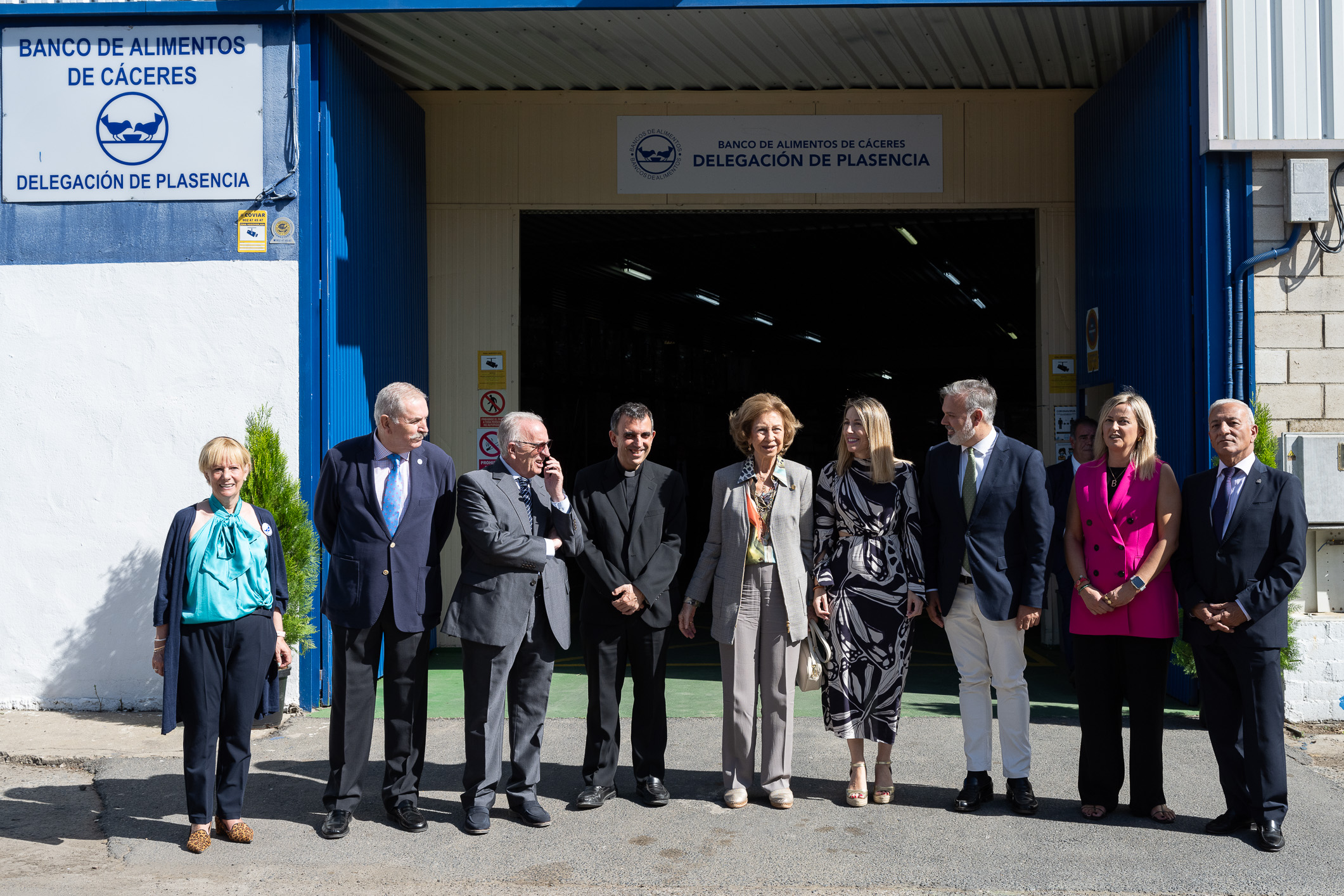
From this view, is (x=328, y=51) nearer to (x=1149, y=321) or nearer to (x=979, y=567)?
(x=979, y=567)

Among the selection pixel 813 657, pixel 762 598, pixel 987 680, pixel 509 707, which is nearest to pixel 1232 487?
pixel 987 680

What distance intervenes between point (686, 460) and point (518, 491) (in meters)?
14.9

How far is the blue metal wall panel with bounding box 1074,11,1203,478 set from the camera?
6.59m

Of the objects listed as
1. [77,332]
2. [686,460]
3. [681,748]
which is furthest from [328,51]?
[686,460]

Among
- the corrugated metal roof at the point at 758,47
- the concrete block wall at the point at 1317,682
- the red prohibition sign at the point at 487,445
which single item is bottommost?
the concrete block wall at the point at 1317,682

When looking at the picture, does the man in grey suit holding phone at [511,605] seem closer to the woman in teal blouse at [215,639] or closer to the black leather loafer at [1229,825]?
the woman in teal blouse at [215,639]

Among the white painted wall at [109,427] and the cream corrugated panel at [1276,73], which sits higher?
the cream corrugated panel at [1276,73]

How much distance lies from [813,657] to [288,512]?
11.0ft

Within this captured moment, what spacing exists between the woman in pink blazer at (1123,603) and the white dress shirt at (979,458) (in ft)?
1.35

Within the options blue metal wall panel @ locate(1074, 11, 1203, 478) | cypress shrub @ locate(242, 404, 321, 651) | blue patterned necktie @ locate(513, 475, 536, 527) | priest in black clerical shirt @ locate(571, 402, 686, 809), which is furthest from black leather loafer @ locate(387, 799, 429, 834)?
blue metal wall panel @ locate(1074, 11, 1203, 478)

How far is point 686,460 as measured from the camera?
19.5m

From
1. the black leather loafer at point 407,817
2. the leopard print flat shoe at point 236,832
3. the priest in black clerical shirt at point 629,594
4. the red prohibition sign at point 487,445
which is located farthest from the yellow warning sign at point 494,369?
the leopard print flat shoe at point 236,832

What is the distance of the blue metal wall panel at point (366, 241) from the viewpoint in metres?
6.81

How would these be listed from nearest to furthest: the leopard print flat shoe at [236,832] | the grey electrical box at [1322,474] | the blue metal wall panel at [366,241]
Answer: the leopard print flat shoe at [236,832] → the grey electrical box at [1322,474] → the blue metal wall panel at [366,241]
